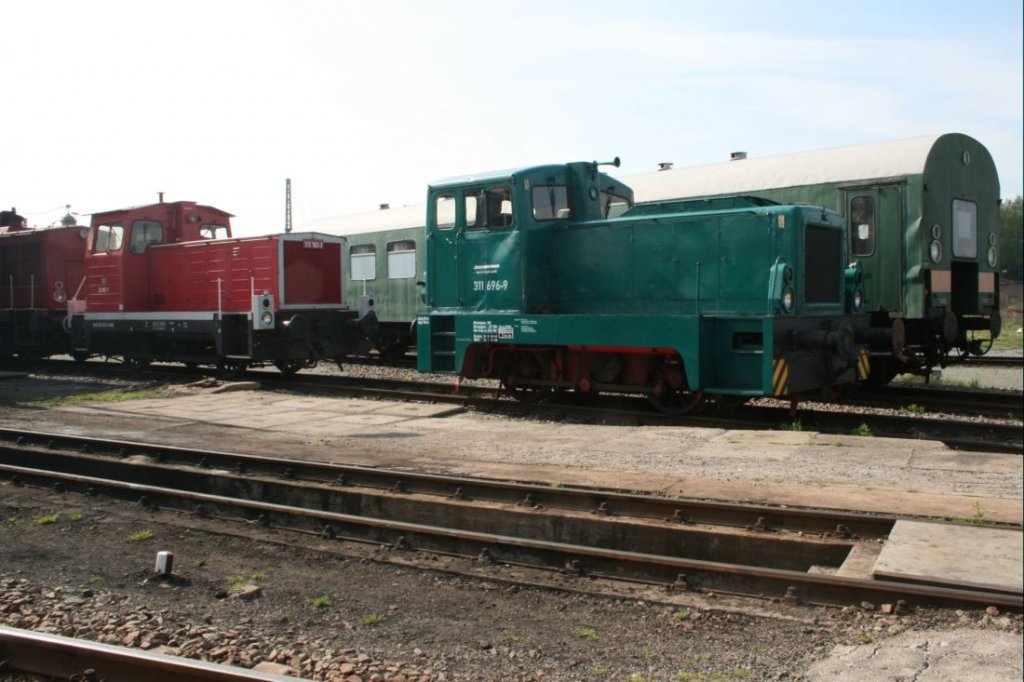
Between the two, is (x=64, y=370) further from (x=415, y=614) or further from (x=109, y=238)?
(x=415, y=614)

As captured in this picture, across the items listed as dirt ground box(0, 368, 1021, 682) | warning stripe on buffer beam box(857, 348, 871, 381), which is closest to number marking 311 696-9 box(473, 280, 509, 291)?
warning stripe on buffer beam box(857, 348, 871, 381)

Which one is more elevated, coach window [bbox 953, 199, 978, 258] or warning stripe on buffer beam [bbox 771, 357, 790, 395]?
coach window [bbox 953, 199, 978, 258]

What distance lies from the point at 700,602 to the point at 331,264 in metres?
13.5

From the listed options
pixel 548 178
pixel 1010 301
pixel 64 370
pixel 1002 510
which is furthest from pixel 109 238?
pixel 1010 301

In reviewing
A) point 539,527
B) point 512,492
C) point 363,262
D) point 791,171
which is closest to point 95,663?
point 539,527

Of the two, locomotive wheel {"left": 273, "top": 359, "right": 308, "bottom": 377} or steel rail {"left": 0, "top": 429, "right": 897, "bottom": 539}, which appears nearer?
steel rail {"left": 0, "top": 429, "right": 897, "bottom": 539}

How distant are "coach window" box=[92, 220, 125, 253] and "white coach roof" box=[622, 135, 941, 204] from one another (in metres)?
10.6

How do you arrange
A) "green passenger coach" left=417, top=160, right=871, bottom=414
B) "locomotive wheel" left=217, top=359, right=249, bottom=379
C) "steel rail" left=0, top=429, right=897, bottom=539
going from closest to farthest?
"steel rail" left=0, top=429, right=897, bottom=539 < "green passenger coach" left=417, top=160, right=871, bottom=414 < "locomotive wheel" left=217, top=359, right=249, bottom=379

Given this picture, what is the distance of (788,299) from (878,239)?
367 centimetres

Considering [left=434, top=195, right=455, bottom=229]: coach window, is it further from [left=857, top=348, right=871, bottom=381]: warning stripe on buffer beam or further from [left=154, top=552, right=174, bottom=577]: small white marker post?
[left=154, top=552, right=174, bottom=577]: small white marker post

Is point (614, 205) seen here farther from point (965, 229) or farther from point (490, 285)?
point (965, 229)

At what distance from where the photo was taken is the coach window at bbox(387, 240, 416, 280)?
20.1 m

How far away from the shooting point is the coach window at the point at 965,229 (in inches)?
540

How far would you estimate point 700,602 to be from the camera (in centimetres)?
575
